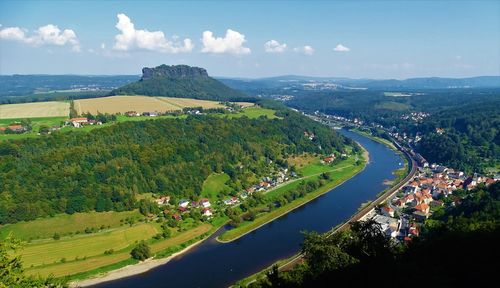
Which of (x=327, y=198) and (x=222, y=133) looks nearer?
(x=327, y=198)

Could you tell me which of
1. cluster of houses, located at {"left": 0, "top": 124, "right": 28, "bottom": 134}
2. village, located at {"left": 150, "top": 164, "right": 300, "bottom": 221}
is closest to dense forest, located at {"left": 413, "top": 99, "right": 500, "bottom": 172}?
village, located at {"left": 150, "top": 164, "right": 300, "bottom": 221}

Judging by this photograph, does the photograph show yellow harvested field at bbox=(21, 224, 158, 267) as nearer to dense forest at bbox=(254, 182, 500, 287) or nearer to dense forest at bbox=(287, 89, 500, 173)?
dense forest at bbox=(254, 182, 500, 287)

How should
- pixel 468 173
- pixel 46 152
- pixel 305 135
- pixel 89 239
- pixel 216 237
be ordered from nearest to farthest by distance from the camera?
pixel 89 239, pixel 216 237, pixel 46 152, pixel 468 173, pixel 305 135

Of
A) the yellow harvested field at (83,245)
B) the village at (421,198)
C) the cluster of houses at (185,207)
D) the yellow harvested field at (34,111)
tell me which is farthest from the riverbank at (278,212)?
the yellow harvested field at (34,111)

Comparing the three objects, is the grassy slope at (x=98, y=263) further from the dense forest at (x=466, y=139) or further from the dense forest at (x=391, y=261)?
the dense forest at (x=466, y=139)

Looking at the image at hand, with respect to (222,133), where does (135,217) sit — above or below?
below

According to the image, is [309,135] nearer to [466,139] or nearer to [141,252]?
[466,139]

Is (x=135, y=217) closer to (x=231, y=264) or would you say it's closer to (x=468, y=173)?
(x=231, y=264)

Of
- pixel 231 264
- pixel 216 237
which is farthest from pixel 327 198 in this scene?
pixel 231 264
